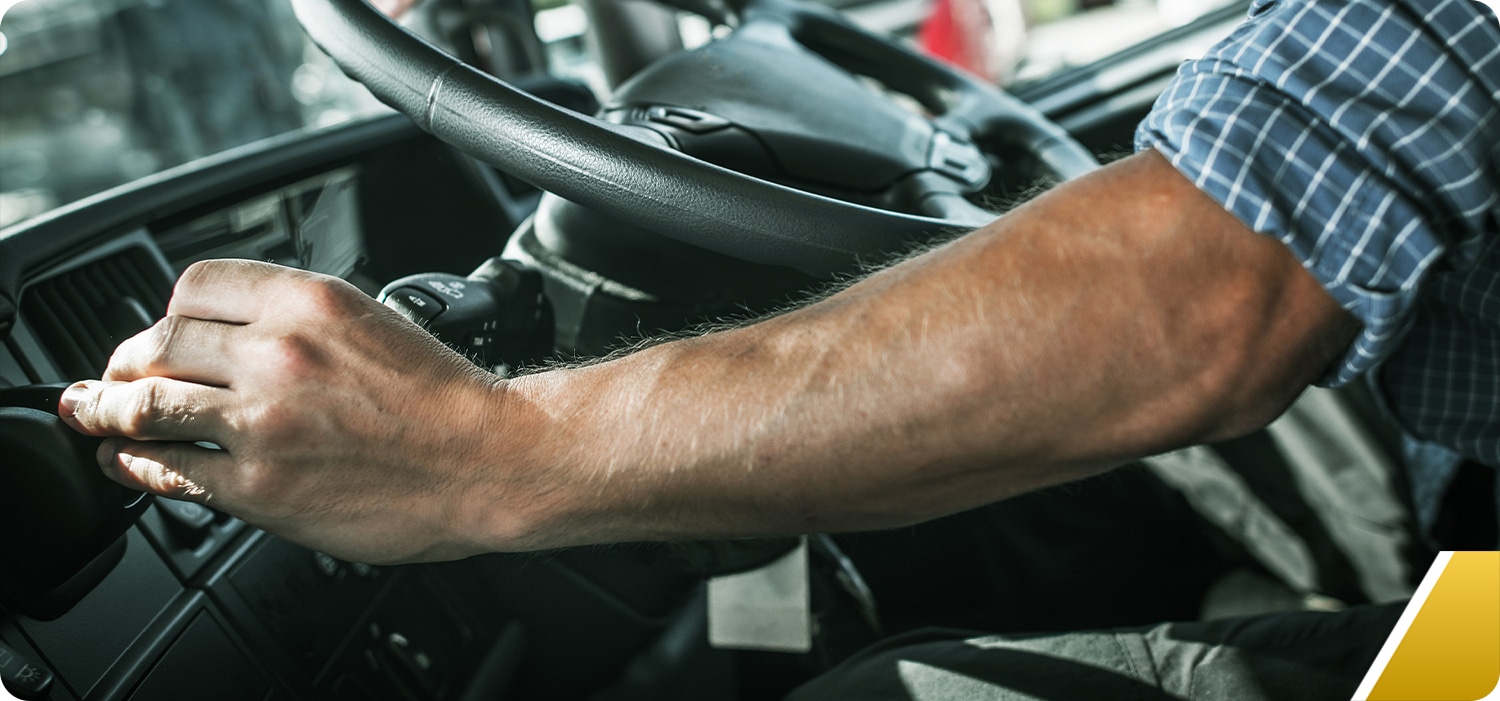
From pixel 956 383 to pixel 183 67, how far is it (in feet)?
13.8

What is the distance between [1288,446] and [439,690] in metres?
0.92

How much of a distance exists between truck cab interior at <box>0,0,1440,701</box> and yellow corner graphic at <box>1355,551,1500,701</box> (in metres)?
0.35

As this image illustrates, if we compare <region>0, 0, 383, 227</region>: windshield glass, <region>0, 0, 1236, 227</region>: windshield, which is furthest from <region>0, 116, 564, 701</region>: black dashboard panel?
<region>0, 0, 383, 227</region>: windshield glass

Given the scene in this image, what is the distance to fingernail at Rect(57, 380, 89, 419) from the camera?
0.56m

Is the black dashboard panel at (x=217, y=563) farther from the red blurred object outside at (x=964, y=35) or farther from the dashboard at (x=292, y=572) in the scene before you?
the red blurred object outside at (x=964, y=35)

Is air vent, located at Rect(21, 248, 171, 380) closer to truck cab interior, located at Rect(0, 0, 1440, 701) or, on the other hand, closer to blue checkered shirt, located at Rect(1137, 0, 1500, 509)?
truck cab interior, located at Rect(0, 0, 1440, 701)

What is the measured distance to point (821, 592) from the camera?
0.97m

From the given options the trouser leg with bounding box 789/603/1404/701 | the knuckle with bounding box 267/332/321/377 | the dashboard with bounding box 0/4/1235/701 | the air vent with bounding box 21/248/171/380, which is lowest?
the trouser leg with bounding box 789/603/1404/701

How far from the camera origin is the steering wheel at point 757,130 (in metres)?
0.62

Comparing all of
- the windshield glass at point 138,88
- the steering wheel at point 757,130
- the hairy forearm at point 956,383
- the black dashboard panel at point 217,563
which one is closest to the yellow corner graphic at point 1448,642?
the hairy forearm at point 956,383

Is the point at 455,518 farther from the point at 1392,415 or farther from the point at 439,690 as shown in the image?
the point at 1392,415

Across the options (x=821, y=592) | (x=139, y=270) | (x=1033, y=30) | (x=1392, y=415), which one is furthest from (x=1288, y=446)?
(x=1033, y=30)

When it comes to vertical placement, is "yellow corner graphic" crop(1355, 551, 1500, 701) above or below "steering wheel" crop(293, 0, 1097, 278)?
below

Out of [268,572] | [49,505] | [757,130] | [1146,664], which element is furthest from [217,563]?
[1146,664]
